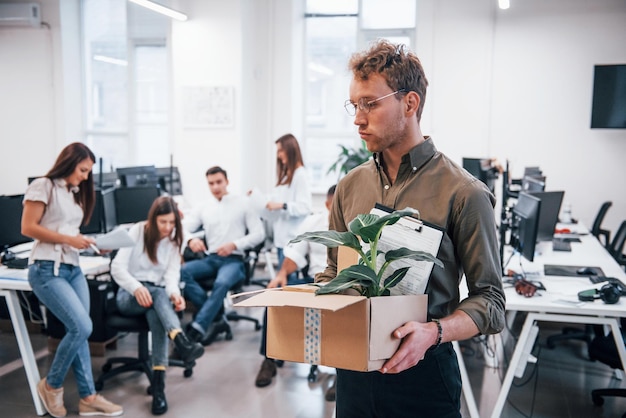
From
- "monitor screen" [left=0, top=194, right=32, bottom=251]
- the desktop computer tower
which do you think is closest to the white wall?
the desktop computer tower

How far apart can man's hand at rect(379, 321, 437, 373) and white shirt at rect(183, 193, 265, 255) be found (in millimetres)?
3635

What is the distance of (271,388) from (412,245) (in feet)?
8.71

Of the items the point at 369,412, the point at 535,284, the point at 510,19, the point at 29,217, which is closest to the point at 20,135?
the point at 29,217

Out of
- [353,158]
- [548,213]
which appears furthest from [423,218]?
[353,158]

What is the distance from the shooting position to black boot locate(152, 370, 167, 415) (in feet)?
11.3

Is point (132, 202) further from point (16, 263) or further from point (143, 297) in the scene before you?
point (143, 297)

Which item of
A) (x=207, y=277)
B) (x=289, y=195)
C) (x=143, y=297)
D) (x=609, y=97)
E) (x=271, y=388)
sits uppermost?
(x=609, y=97)

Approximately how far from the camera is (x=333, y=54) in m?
7.58

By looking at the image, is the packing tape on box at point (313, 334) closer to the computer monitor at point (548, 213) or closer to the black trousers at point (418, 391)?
the black trousers at point (418, 391)

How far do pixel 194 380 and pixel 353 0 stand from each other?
17.0 ft

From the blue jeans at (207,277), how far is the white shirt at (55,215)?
123 centimetres

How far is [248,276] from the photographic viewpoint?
4934 millimetres

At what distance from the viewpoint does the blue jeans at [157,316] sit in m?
3.63

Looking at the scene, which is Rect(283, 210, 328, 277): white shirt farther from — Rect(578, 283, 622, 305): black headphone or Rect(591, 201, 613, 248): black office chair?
Rect(591, 201, 613, 248): black office chair
